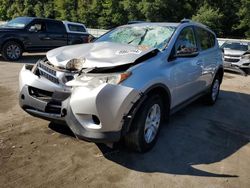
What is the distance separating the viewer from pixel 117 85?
3920 millimetres

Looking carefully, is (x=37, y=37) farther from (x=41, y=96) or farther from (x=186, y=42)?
(x=41, y=96)

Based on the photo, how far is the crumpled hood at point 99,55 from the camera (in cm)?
423

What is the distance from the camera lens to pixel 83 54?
4605 millimetres

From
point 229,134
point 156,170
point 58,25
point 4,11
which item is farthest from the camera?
point 4,11

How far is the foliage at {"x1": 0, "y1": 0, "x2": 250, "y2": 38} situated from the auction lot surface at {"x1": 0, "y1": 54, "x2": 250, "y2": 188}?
38870 millimetres

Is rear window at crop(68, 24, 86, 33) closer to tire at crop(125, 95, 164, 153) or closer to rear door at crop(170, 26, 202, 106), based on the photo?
rear door at crop(170, 26, 202, 106)

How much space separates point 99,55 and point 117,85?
74 centimetres

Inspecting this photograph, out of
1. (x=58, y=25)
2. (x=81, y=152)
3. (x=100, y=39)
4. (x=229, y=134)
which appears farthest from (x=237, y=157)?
(x=58, y=25)

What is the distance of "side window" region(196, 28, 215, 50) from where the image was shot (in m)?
6.50

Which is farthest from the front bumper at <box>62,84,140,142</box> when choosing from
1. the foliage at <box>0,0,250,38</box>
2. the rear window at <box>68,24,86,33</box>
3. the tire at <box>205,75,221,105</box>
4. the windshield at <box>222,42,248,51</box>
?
the foliage at <box>0,0,250,38</box>

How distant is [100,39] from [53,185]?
2988 mm

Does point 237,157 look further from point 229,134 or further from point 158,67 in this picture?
point 158,67

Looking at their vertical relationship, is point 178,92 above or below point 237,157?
above

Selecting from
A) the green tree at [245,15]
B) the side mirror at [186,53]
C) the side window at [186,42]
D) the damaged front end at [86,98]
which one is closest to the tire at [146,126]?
the damaged front end at [86,98]
